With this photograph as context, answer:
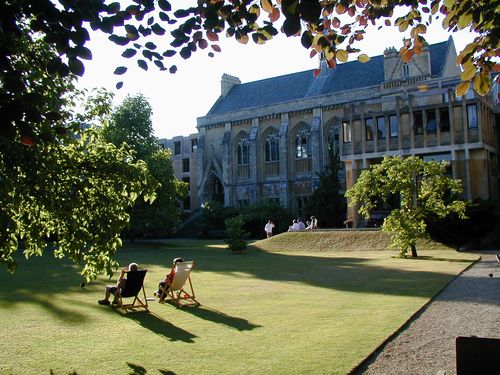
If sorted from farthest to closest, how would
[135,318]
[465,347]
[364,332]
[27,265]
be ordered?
[27,265], [135,318], [364,332], [465,347]

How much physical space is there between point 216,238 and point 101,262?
1603 inches

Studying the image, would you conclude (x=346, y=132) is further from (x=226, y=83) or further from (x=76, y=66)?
(x=76, y=66)

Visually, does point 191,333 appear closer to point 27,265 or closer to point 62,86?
point 62,86

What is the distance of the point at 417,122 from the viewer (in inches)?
1517

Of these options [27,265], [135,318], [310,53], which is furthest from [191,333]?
[27,265]

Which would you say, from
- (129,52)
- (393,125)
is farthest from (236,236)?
(129,52)

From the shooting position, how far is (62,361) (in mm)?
6902

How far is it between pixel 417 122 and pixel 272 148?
64.8ft

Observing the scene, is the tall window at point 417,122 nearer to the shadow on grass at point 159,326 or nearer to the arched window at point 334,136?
the arched window at point 334,136

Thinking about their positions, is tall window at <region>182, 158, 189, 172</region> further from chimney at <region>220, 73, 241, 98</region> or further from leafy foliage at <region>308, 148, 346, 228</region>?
leafy foliage at <region>308, 148, 346, 228</region>

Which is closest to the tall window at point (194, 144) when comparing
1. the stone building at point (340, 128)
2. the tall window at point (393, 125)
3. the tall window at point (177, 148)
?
the tall window at point (177, 148)

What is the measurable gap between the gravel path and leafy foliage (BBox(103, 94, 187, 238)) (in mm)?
25884

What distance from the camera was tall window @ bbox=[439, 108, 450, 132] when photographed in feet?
121

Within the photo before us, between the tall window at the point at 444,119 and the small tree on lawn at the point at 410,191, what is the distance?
15831mm
